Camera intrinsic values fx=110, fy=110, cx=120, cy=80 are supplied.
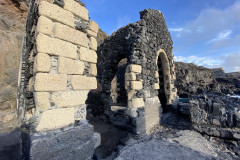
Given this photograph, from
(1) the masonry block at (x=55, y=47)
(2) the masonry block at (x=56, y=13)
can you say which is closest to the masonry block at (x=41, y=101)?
(1) the masonry block at (x=55, y=47)

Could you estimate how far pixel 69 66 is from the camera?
5.15ft

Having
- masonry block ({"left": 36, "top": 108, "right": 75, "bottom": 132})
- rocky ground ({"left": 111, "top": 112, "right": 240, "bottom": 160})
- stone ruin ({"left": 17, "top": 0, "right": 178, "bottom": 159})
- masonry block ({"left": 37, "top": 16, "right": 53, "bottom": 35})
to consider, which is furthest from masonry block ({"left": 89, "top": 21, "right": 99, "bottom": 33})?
rocky ground ({"left": 111, "top": 112, "right": 240, "bottom": 160})

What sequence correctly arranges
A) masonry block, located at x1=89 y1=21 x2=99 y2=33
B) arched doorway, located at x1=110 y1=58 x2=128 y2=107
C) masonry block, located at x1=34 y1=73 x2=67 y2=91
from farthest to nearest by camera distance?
1. arched doorway, located at x1=110 y1=58 x2=128 y2=107
2. masonry block, located at x1=89 y1=21 x2=99 y2=33
3. masonry block, located at x1=34 y1=73 x2=67 y2=91

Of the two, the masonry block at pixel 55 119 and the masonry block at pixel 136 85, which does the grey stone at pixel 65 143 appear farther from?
the masonry block at pixel 136 85

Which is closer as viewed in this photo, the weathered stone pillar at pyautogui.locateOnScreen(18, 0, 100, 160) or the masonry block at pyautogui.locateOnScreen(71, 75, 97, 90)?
the weathered stone pillar at pyautogui.locateOnScreen(18, 0, 100, 160)

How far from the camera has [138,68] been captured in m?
4.09

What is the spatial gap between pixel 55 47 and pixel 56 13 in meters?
0.47

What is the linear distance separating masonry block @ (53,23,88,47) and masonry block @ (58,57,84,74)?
31 cm

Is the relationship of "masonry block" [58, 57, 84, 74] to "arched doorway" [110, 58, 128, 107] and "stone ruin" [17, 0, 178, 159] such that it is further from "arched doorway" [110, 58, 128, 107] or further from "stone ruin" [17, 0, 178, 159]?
"arched doorway" [110, 58, 128, 107]

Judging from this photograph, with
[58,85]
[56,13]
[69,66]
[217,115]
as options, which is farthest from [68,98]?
[217,115]

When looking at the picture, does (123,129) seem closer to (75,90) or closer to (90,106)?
(90,106)

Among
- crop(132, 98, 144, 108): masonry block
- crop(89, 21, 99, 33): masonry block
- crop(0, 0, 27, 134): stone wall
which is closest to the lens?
crop(89, 21, 99, 33): masonry block

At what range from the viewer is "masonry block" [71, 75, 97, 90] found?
162cm

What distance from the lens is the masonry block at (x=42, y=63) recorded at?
129 cm
